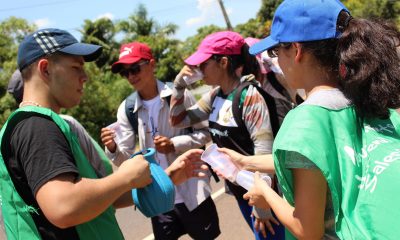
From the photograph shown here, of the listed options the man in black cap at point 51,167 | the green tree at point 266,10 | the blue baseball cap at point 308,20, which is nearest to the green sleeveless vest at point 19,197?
the man in black cap at point 51,167

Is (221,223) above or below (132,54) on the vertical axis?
below

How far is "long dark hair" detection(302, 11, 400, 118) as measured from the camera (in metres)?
1.39

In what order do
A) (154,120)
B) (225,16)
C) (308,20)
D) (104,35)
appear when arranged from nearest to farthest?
(308,20) < (154,120) < (104,35) < (225,16)

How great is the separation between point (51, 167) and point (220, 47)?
1.63m

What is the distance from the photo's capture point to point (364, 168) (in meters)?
1.32

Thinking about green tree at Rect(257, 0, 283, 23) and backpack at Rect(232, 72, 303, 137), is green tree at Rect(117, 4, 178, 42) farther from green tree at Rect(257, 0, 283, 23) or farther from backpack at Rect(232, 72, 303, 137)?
backpack at Rect(232, 72, 303, 137)

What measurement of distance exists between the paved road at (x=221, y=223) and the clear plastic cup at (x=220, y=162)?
2263 millimetres

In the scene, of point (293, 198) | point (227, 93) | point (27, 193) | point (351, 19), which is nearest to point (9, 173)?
point (27, 193)

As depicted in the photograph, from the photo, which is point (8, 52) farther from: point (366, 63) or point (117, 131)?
point (366, 63)

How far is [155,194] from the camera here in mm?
1762

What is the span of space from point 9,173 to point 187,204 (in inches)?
70.2

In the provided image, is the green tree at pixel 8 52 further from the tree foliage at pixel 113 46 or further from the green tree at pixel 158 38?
the green tree at pixel 158 38

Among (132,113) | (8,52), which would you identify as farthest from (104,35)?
(132,113)

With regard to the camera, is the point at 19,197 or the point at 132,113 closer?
the point at 19,197
